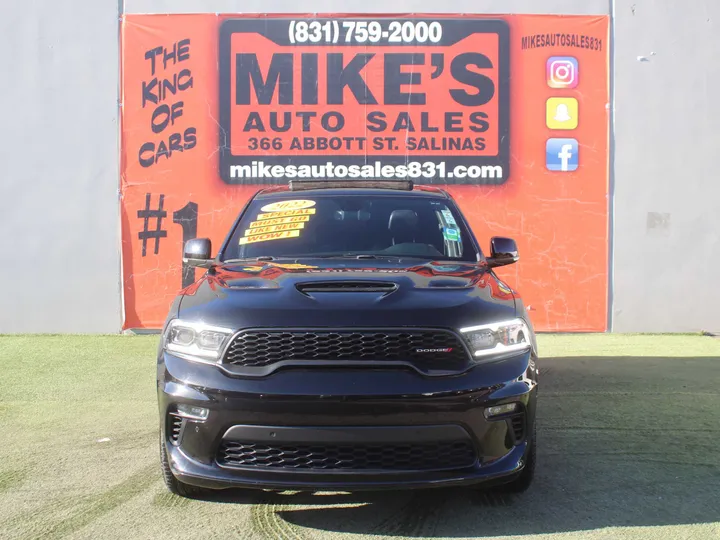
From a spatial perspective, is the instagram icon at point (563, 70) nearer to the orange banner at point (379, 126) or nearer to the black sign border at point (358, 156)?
the orange banner at point (379, 126)

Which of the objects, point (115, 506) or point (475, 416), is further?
point (115, 506)

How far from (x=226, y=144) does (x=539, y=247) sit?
4172 millimetres

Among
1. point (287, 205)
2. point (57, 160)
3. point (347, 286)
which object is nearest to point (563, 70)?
point (287, 205)

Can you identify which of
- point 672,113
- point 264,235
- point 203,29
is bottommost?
point 264,235

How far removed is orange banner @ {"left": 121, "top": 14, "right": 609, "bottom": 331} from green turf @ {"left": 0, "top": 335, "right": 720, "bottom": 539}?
8.96ft

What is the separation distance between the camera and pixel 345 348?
3.20 m

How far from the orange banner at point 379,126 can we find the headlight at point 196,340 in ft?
20.7

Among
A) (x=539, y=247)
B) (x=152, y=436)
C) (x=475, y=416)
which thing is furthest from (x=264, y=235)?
(x=539, y=247)

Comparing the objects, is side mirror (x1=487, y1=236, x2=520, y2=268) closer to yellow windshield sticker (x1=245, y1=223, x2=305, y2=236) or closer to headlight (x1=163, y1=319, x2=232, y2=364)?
yellow windshield sticker (x1=245, y1=223, x2=305, y2=236)

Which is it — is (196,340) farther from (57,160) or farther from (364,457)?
(57,160)

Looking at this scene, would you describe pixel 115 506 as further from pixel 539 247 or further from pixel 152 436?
pixel 539 247

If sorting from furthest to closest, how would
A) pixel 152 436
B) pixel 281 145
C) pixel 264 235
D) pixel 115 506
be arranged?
pixel 281 145 < pixel 152 436 < pixel 264 235 < pixel 115 506

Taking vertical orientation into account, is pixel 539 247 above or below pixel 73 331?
above

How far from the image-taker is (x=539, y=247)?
9.68 metres
